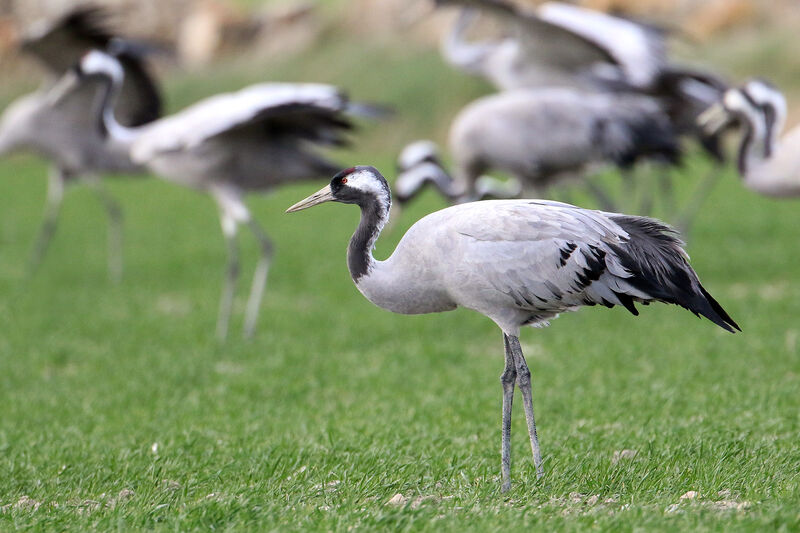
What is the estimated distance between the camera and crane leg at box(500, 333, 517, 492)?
13.4ft

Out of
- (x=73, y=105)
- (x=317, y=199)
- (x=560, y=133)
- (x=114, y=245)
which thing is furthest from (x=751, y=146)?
(x=114, y=245)

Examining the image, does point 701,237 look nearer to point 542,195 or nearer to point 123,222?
point 542,195

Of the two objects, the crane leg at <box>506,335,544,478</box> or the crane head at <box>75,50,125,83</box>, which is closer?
the crane leg at <box>506,335,544,478</box>

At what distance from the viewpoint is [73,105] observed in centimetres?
1050

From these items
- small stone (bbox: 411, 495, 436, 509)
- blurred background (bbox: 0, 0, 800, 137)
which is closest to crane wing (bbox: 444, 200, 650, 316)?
small stone (bbox: 411, 495, 436, 509)

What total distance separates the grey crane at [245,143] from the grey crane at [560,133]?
1640 millimetres

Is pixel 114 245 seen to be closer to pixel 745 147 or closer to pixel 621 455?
pixel 745 147

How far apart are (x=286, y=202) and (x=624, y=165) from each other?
992 cm

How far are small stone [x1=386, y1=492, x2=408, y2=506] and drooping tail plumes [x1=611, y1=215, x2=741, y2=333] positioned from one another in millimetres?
1189

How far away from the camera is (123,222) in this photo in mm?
15945

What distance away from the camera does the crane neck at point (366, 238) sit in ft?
14.3

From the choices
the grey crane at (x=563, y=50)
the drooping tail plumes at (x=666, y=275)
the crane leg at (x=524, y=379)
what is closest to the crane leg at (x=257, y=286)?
the grey crane at (x=563, y=50)

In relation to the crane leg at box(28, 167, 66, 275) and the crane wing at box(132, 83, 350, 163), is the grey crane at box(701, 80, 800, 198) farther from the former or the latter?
the crane leg at box(28, 167, 66, 275)

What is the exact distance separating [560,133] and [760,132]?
1870mm
